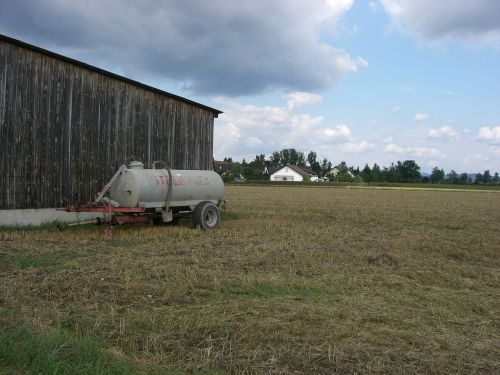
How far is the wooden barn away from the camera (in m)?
13.2

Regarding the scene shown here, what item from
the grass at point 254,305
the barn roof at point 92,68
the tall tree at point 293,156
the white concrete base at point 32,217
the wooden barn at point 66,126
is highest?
the tall tree at point 293,156

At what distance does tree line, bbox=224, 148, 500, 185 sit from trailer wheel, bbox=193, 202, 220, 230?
90.8 m

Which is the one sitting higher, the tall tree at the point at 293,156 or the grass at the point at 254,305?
the tall tree at the point at 293,156

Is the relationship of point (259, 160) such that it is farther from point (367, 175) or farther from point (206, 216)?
point (206, 216)

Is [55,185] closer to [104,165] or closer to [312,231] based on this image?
[104,165]

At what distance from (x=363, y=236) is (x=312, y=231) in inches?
59.9

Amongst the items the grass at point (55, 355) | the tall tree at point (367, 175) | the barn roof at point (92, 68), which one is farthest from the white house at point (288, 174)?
the grass at point (55, 355)

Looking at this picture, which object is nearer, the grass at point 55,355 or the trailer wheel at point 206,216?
the grass at point 55,355

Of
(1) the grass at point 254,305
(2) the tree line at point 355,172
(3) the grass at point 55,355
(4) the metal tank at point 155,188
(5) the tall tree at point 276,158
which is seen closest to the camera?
(3) the grass at point 55,355

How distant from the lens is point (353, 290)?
7.24 meters

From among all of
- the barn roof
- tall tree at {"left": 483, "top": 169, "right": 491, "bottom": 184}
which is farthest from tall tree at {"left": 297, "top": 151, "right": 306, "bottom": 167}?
the barn roof

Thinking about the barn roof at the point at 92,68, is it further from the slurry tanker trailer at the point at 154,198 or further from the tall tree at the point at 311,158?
the tall tree at the point at 311,158

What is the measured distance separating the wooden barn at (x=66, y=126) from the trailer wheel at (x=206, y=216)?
3412 millimetres

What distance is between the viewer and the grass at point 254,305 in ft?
14.9
